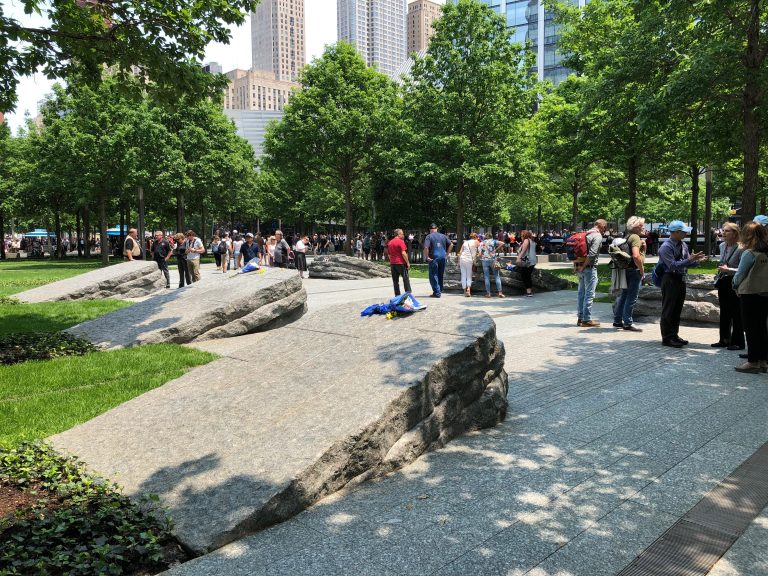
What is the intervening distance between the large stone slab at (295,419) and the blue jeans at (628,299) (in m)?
5.24

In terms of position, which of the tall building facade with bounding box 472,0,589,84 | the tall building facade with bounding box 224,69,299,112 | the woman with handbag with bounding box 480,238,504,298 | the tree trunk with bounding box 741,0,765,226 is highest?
the tall building facade with bounding box 224,69,299,112

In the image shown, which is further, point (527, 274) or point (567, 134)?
point (567, 134)

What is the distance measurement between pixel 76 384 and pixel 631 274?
8382mm

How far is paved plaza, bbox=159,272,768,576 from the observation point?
3.08 metres

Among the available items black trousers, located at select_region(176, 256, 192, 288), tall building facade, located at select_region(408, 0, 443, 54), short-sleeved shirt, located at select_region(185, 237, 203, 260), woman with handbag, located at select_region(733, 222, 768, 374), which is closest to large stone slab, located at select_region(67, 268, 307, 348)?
short-sleeved shirt, located at select_region(185, 237, 203, 260)

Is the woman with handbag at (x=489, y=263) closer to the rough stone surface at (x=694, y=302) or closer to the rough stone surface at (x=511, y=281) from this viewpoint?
the rough stone surface at (x=511, y=281)

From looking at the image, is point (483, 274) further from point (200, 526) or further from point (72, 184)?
point (72, 184)

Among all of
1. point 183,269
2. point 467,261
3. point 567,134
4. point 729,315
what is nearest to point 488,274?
point 467,261

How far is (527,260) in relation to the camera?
15.8 m

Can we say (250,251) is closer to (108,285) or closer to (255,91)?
(108,285)

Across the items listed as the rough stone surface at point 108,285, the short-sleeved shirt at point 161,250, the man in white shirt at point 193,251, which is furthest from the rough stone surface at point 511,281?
the short-sleeved shirt at point 161,250

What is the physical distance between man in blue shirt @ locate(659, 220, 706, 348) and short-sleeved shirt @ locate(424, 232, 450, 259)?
661cm

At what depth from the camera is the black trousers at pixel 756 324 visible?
23.2 ft

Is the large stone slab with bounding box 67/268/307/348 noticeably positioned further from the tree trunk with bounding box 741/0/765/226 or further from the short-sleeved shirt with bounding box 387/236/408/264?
the tree trunk with bounding box 741/0/765/226
